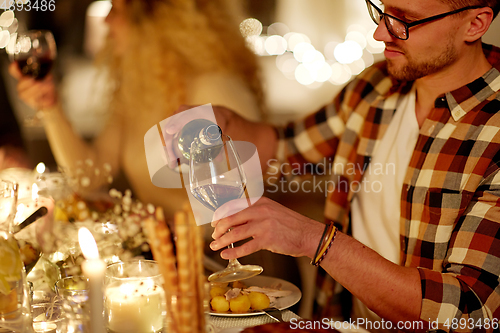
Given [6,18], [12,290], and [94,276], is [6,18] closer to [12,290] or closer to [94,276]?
[12,290]

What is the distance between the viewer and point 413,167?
1255 millimetres

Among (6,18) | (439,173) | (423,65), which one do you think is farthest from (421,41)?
(6,18)

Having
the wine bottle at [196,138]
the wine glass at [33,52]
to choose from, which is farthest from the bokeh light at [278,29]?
the wine bottle at [196,138]

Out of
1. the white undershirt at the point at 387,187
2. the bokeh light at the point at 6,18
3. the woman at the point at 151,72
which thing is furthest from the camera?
the bokeh light at the point at 6,18

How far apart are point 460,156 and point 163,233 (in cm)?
92

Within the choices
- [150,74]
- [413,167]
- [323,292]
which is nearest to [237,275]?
[413,167]

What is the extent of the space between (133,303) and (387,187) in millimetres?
935

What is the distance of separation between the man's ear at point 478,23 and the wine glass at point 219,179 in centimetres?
77

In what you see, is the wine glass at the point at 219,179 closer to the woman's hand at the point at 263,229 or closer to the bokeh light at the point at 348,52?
the woman's hand at the point at 263,229

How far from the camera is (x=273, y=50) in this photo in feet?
7.54

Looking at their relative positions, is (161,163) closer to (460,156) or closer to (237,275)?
(237,275)

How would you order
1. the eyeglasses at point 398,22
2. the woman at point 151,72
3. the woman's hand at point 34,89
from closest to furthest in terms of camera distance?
the eyeglasses at point 398,22 < the woman's hand at point 34,89 < the woman at point 151,72

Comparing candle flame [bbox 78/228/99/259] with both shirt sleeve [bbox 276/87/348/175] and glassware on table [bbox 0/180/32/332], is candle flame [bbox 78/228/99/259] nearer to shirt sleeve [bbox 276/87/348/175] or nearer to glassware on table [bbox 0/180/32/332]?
glassware on table [bbox 0/180/32/332]

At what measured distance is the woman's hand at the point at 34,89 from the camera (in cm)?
151
